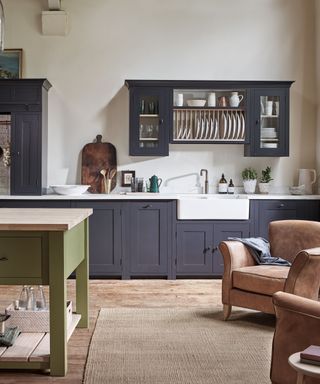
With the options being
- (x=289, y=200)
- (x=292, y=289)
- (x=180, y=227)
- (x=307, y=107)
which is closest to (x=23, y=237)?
(x=292, y=289)

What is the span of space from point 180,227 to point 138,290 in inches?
35.5

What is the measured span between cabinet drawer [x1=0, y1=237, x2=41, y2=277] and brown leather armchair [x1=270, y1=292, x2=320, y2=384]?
1.35 metres

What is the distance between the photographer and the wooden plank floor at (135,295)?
4004 mm

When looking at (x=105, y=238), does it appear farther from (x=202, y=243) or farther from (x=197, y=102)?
(x=197, y=102)

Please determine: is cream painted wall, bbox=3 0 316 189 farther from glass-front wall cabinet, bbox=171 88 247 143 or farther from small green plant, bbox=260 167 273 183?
glass-front wall cabinet, bbox=171 88 247 143

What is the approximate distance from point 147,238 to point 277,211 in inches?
57.7

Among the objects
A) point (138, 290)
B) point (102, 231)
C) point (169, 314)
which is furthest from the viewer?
point (102, 231)

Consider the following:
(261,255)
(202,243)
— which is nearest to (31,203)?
(202,243)

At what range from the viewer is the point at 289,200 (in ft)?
20.0

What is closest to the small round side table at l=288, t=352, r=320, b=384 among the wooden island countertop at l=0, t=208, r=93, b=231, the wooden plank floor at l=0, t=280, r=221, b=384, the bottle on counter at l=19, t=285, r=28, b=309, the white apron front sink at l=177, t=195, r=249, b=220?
the wooden island countertop at l=0, t=208, r=93, b=231

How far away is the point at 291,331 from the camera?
270 centimetres

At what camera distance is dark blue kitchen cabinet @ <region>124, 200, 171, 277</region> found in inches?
238

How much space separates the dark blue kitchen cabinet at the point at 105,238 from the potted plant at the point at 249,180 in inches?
60.9

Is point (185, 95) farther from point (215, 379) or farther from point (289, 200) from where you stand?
point (215, 379)
